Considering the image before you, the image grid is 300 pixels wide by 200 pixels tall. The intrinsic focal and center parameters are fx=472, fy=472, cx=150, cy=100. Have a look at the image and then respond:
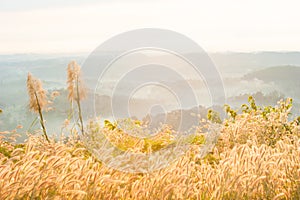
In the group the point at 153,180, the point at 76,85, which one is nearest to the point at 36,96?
the point at 76,85

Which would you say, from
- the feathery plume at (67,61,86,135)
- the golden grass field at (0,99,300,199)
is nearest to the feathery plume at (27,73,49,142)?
the feathery plume at (67,61,86,135)

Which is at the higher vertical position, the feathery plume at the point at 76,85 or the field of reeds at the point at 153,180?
the feathery plume at the point at 76,85

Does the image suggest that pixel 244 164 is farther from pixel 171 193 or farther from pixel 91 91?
pixel 91 91

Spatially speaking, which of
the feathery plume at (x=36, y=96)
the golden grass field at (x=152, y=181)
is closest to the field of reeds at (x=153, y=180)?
the golden grass field at (x=152, y=181)

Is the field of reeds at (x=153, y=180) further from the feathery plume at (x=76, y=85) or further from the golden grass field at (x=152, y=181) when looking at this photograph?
the feathery plume at (x=76, y=85)

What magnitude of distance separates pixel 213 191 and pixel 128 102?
2.99 meters

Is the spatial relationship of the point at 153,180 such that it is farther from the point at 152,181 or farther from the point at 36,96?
the point at 36,96

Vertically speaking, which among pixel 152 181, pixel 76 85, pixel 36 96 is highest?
pixel 76 85

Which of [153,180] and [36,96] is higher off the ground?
[36,96]

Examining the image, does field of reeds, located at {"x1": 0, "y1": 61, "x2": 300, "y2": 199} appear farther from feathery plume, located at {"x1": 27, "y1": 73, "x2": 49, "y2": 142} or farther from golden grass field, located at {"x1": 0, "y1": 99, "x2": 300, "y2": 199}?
feathery plume, located at {"x1": 27, "y1": 73, "x2": 49, "y2": 142}

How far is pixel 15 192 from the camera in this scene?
3.80 m

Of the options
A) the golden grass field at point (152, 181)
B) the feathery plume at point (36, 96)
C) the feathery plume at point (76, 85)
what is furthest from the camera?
the feathery plume at point (76, 85)

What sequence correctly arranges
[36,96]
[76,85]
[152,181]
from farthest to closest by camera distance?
[76,85], [36,96], [152,181]

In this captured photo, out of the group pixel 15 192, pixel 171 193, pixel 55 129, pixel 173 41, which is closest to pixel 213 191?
pixel 171 193
